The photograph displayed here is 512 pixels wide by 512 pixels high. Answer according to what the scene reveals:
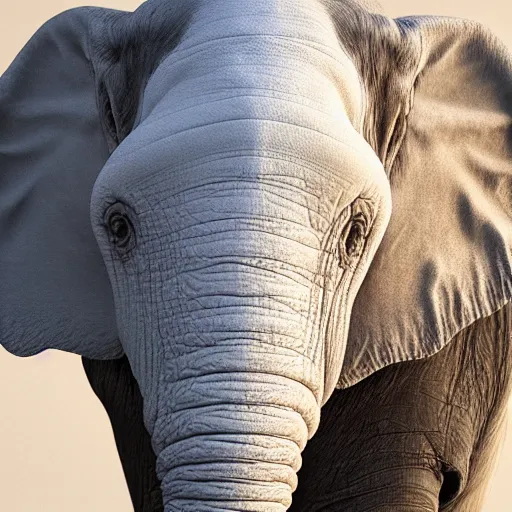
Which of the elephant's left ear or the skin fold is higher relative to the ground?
the elephant's left ear

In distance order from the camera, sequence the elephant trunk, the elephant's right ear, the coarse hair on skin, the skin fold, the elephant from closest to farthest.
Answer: the elephant trunk → the elephant → the coarse hair on skin → the skin fold → the elephant's right ear

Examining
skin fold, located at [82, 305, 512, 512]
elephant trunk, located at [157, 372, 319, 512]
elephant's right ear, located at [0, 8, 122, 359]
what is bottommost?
skin fold, located at [82, 305, 512, 512]

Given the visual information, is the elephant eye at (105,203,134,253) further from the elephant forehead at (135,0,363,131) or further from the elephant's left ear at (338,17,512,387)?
the elephant's left ear at (338,17,512,387)

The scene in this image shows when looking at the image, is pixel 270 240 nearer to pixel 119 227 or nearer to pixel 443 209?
pixel 119 227

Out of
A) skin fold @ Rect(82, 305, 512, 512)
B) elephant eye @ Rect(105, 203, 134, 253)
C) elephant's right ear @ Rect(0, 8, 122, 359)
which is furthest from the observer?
elephant's right ear @ Rect(0, 8, 122, 359)

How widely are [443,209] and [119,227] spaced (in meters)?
0.96

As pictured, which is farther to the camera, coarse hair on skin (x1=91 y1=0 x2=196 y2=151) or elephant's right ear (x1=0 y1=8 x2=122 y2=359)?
elephant's right ear (x1=0 y1=8 x2=122 y2=359)

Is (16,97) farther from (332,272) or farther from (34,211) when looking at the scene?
(332,272)

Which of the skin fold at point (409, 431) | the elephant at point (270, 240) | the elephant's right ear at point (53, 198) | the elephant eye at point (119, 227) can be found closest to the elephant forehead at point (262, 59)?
the elephant at point (270, 240)

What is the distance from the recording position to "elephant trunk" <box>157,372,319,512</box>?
559cm

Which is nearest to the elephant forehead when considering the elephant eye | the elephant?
the elephant

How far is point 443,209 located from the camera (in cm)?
666

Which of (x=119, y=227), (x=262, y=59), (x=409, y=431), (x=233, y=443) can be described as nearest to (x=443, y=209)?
(x=409, y=431)

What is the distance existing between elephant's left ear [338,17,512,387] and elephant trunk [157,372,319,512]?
710 mm
